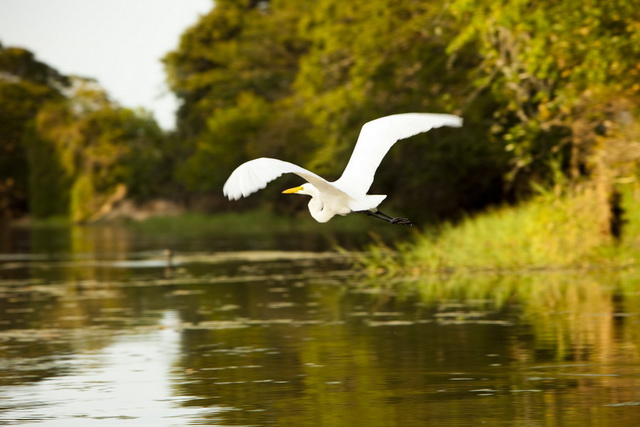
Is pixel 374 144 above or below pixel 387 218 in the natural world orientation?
above

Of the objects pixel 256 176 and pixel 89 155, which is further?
pixel 89 155

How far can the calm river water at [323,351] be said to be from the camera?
9.88 m

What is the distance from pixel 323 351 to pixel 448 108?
918cm

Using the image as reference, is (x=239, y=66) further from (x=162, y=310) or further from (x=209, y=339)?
(x=209, y=339)

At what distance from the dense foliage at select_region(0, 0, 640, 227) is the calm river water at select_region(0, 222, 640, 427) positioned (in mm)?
2911

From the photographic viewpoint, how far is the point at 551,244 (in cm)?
2192

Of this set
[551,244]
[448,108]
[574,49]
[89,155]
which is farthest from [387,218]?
[89,155]

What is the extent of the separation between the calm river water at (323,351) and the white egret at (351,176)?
1.52 meters

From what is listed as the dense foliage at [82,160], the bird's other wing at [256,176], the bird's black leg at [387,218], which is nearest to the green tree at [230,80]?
the dense foliage at [82,160]

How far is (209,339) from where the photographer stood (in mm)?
14969

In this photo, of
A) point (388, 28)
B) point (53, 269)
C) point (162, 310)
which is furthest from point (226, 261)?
point (162, 310)

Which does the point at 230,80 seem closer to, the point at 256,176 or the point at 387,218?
the point at 387,218

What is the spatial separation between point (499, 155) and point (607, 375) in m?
20.8

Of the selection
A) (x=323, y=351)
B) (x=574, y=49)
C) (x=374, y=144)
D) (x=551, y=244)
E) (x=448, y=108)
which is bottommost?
(x=323, y=351)
